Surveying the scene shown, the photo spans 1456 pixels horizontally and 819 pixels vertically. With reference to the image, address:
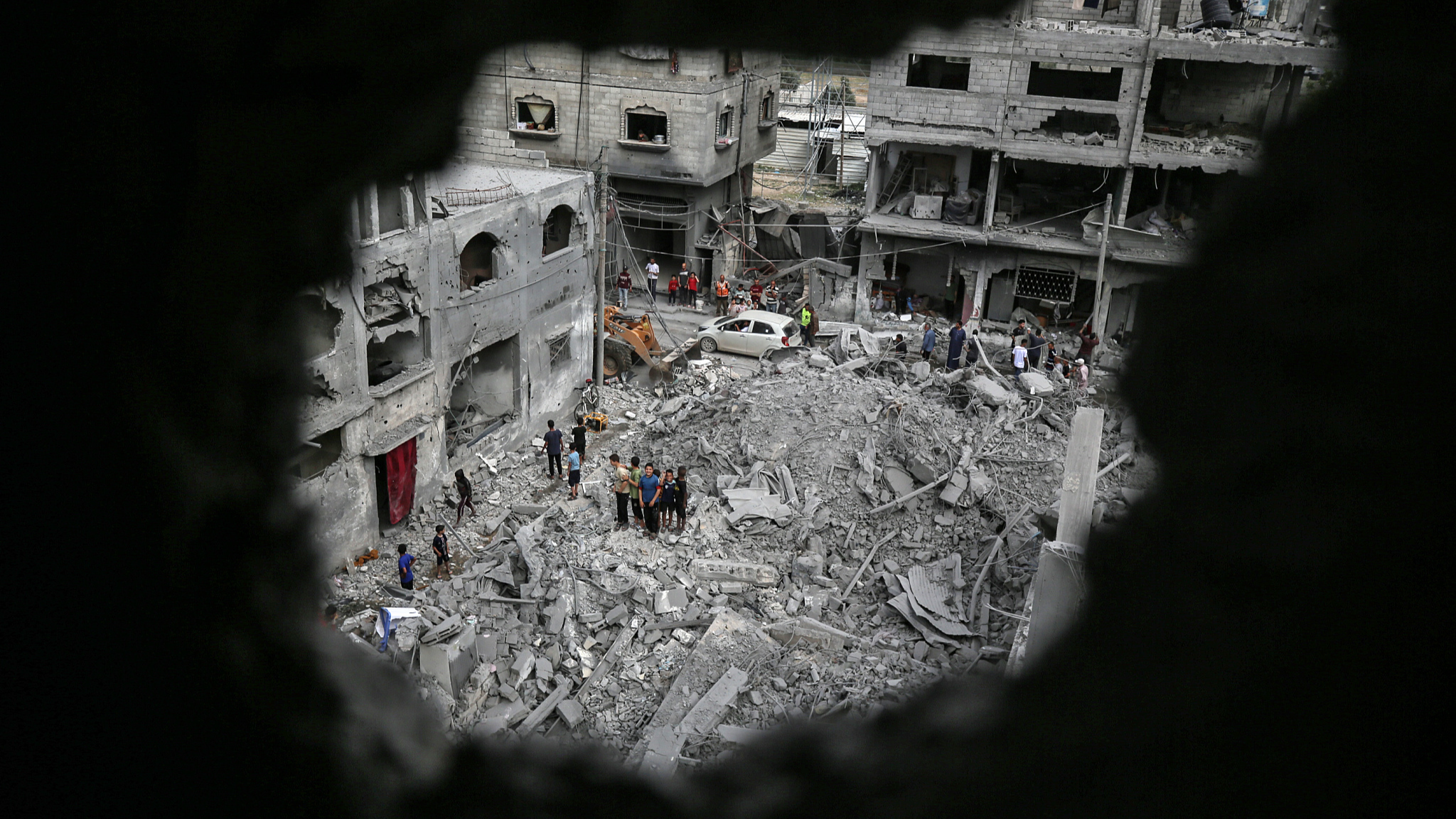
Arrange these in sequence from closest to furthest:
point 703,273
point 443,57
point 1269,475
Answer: point 1269,475 → point 443,57 → point 703,273

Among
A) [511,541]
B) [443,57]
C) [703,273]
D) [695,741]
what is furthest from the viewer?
[703,273]

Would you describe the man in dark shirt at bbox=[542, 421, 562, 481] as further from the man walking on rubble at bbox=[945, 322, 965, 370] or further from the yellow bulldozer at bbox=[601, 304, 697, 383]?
the man walking on rubble at bbox=[945, 322, 965, 370]

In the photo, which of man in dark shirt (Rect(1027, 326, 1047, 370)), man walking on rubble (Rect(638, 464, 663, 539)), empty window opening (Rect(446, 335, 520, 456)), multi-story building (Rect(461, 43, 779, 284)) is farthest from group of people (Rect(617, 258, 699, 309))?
man walking on rubble (Rect(638, 464, 663, 539))

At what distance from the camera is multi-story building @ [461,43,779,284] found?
2698 cm

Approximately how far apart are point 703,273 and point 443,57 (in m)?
28.2

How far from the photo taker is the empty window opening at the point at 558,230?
1922 centimetres

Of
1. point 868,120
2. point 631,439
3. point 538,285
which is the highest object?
point 868,120

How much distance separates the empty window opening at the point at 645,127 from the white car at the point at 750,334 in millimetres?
6286

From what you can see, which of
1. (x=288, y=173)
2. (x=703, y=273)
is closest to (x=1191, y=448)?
(x=288, y=173)

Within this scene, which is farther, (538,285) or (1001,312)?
(1001,312)

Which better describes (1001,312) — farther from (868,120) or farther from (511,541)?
(511,541)

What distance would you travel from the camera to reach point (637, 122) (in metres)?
28.1

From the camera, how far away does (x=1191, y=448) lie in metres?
1.95

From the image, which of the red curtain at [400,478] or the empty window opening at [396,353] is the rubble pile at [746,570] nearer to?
the red curtain at [400,478]
